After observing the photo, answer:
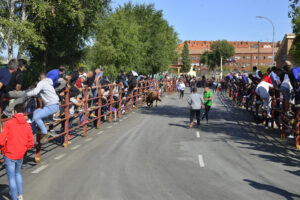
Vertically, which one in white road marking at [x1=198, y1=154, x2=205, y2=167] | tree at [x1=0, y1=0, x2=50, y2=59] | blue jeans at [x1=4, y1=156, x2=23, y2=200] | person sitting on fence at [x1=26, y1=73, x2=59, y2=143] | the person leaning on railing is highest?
tree at [x1=0, y1=0, x2=50, y2=59]

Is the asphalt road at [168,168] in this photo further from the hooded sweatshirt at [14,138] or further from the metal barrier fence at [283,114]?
the hooded sweatshirt at [14,138]

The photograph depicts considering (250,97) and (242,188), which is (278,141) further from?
(250,97)

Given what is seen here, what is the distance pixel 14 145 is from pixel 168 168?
146 inches

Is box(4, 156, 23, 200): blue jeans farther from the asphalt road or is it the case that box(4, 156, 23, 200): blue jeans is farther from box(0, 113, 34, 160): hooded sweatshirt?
the asphalt road

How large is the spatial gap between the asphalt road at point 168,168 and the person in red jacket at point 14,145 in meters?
0.48

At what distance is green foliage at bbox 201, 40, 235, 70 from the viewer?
130 metres

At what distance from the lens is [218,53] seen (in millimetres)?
131875

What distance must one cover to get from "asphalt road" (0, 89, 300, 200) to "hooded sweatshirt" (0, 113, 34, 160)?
88cm

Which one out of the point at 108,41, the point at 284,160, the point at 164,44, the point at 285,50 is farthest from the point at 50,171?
the point at 285,50

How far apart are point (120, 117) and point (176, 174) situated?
11.4 m

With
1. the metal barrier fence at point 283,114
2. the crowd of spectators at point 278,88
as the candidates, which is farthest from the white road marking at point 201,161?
the crowd of spectators at point 278,88

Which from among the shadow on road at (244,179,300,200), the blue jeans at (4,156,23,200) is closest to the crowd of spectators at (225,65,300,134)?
the shadow on road at (244,179,300,200)

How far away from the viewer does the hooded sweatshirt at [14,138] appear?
249 inches

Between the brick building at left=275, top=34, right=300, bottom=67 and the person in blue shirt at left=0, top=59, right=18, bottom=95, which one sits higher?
the brick building at left=275, top=34, right=300, bottom=67
